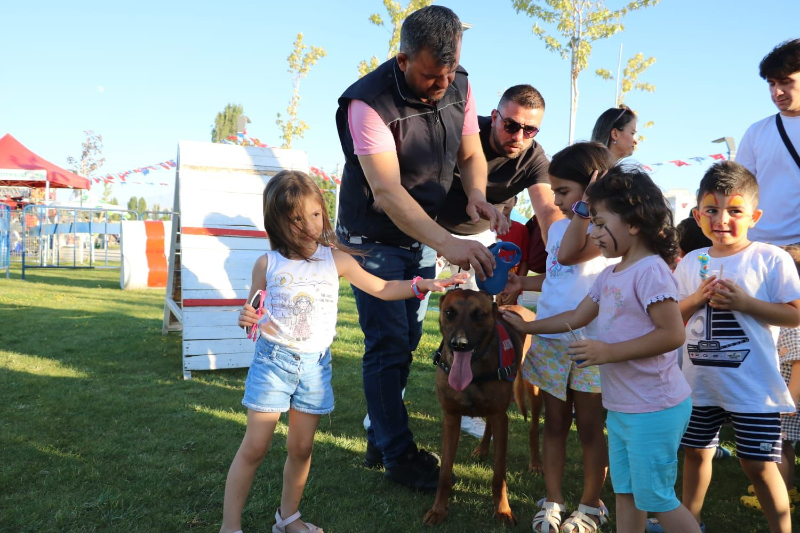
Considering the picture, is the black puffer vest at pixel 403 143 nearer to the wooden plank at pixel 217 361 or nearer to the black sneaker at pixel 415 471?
the black sneaker at pixel 415 471

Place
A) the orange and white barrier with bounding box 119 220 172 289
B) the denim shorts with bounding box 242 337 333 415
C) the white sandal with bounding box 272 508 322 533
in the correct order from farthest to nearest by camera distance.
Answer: the orange and white barrier with bounding box 119 220 172 289 < the white sandal with bounding box 272 508 322 533 < the denim shorts with bounding box 242 337 333 415

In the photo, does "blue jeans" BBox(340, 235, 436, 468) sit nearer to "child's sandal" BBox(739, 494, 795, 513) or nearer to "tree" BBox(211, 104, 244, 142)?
"child's sandal" BBox(739, 494, 795, 513)

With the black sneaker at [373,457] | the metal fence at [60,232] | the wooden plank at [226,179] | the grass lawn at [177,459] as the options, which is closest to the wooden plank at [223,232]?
the wooden plank at [226,179]

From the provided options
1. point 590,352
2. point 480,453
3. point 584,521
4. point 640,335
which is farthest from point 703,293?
point 480,453

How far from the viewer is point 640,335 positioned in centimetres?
241

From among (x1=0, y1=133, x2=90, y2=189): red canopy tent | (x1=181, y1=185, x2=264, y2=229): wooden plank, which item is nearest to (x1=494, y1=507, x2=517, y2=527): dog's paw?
(x1=181, y1=185, x2=264, y2=229): wooden plank

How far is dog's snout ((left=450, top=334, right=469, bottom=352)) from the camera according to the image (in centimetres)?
310

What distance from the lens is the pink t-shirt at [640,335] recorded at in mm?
2369

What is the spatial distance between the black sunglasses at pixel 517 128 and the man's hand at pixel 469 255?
1.33 metres

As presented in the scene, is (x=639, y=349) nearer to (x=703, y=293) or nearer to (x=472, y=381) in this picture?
(x=703, y=293)

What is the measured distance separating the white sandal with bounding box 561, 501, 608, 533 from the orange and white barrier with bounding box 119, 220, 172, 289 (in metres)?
14.3

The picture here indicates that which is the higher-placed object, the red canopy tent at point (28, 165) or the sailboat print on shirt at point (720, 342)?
the red canopy tent at point (28, 165)

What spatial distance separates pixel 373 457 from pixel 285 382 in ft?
4.56

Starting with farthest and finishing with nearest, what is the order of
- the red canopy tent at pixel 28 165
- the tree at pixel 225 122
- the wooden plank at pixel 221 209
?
the tree at pixel 225 122
the red canopy tent at pixel 28 165
the wooden plank at pixel 221 209
